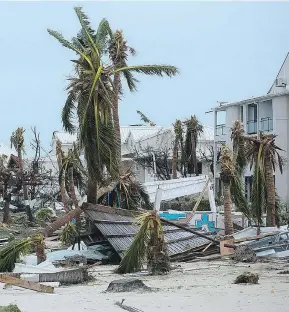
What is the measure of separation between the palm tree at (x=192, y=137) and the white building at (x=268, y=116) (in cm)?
209

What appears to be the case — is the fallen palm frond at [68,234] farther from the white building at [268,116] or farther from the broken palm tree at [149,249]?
the white building at [268,116]

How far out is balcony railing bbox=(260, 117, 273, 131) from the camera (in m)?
39.8

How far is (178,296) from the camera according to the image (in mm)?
12703

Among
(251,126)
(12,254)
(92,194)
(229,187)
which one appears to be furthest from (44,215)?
(12,254)

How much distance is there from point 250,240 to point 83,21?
1013cm

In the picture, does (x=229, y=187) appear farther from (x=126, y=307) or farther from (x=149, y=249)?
(x=126, y=307)

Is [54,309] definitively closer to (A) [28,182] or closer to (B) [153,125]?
(A) [28,182]

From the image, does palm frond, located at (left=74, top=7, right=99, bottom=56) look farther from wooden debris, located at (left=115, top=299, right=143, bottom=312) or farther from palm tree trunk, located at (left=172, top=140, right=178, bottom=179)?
palm tree trunk, located at (left=172, top=140, right=178, bottom=179)

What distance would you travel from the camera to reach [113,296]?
12.8 m

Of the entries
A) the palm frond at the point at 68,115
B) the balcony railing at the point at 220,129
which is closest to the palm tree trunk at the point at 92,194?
the palm frond at the point at 68,115

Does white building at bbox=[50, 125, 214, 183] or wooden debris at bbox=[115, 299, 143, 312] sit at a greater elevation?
white building at bbox=[50, 125, 214, 183]

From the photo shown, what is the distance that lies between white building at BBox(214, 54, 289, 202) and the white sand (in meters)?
20.7

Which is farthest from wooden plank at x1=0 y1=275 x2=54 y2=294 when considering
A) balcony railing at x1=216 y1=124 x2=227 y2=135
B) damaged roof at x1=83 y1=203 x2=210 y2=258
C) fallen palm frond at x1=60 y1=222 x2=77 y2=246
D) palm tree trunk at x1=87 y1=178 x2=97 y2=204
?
balcony railing at x1=216 y1=124 x2=227 y2=135

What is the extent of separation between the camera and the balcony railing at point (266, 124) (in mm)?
39812
